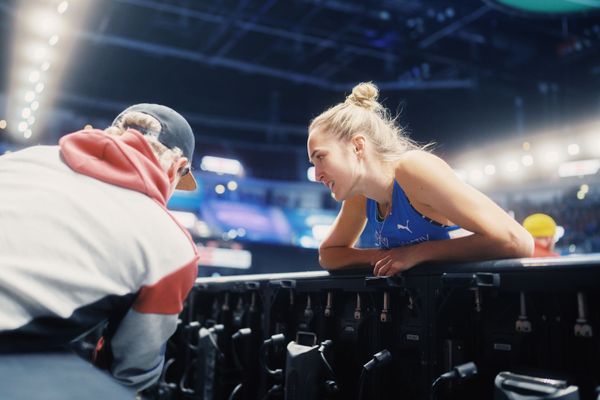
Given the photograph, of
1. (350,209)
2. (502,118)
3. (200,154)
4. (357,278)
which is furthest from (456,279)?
(200,154)

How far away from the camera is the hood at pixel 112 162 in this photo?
1275mm

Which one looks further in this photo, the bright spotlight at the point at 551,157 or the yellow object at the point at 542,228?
the bright spotlight at the point at 551,157

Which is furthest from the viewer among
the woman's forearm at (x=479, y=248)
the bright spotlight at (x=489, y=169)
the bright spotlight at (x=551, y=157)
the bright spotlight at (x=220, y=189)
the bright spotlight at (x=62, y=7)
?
the bright spotlight at (x=220, y=189)

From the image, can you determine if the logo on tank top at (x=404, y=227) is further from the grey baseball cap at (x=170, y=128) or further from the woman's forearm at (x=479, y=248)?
the grey baseball cap at (x=170, y=128)

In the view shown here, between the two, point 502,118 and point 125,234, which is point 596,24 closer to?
point 502,118

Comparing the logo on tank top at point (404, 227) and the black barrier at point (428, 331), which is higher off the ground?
the logo on tank top at point (404, 227)

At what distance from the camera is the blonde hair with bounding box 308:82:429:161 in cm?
209

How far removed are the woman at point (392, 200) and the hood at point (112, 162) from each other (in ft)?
2.65

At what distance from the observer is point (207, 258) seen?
1480 centimetres

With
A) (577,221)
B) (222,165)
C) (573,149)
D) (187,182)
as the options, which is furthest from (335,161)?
(222,165)

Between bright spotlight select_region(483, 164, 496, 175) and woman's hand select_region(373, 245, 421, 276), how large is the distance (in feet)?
45.1

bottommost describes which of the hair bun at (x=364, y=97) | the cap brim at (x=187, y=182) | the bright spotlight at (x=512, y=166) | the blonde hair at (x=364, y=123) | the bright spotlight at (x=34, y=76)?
the cap brim at (x=187, y=182)

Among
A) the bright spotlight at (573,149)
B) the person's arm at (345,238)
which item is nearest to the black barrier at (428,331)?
the person's arm at (345,238)

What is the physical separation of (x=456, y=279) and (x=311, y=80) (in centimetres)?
1634
